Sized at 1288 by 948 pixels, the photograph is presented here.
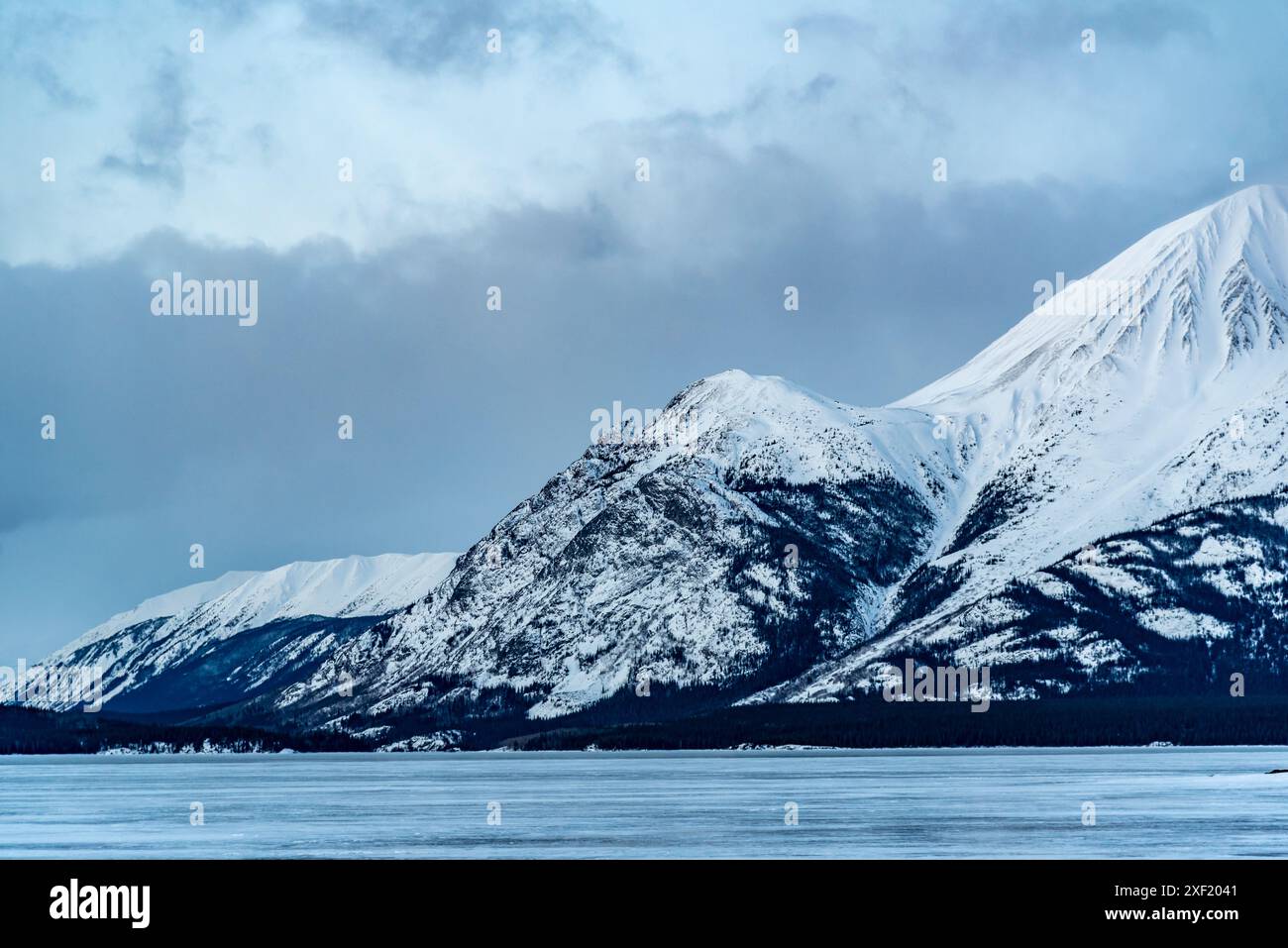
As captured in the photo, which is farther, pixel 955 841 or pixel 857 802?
pixel 857 802

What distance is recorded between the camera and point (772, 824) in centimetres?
14838
